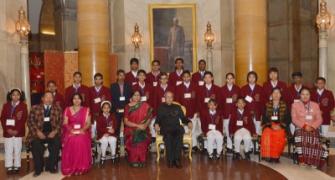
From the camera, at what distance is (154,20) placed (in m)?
16.1

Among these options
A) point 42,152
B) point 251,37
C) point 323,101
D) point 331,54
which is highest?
point 251,37

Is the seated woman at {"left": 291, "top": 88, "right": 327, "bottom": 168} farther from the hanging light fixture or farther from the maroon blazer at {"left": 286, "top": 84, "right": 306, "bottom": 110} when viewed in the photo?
the hanging light fixture

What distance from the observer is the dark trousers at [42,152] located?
353 inches

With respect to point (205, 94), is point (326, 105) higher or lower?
lower

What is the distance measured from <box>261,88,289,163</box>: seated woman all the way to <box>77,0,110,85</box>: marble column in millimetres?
6137

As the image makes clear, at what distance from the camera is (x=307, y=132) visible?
9055 mm

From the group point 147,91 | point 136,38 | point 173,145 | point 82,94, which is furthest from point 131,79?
point 136,38

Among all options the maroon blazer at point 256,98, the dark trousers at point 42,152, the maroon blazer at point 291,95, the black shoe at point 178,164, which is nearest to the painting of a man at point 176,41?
the maroon blazer at point 256,98

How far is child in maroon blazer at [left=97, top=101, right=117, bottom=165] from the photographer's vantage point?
382 inches

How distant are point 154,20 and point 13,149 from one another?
817cm

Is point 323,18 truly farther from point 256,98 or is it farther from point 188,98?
point 188,98

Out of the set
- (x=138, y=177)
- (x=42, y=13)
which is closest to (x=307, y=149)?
(x=138, y=177)

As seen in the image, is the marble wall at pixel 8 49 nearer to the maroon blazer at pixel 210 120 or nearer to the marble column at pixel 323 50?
the maroon blazer at pixel 210 120

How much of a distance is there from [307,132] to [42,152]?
5.28 meters
